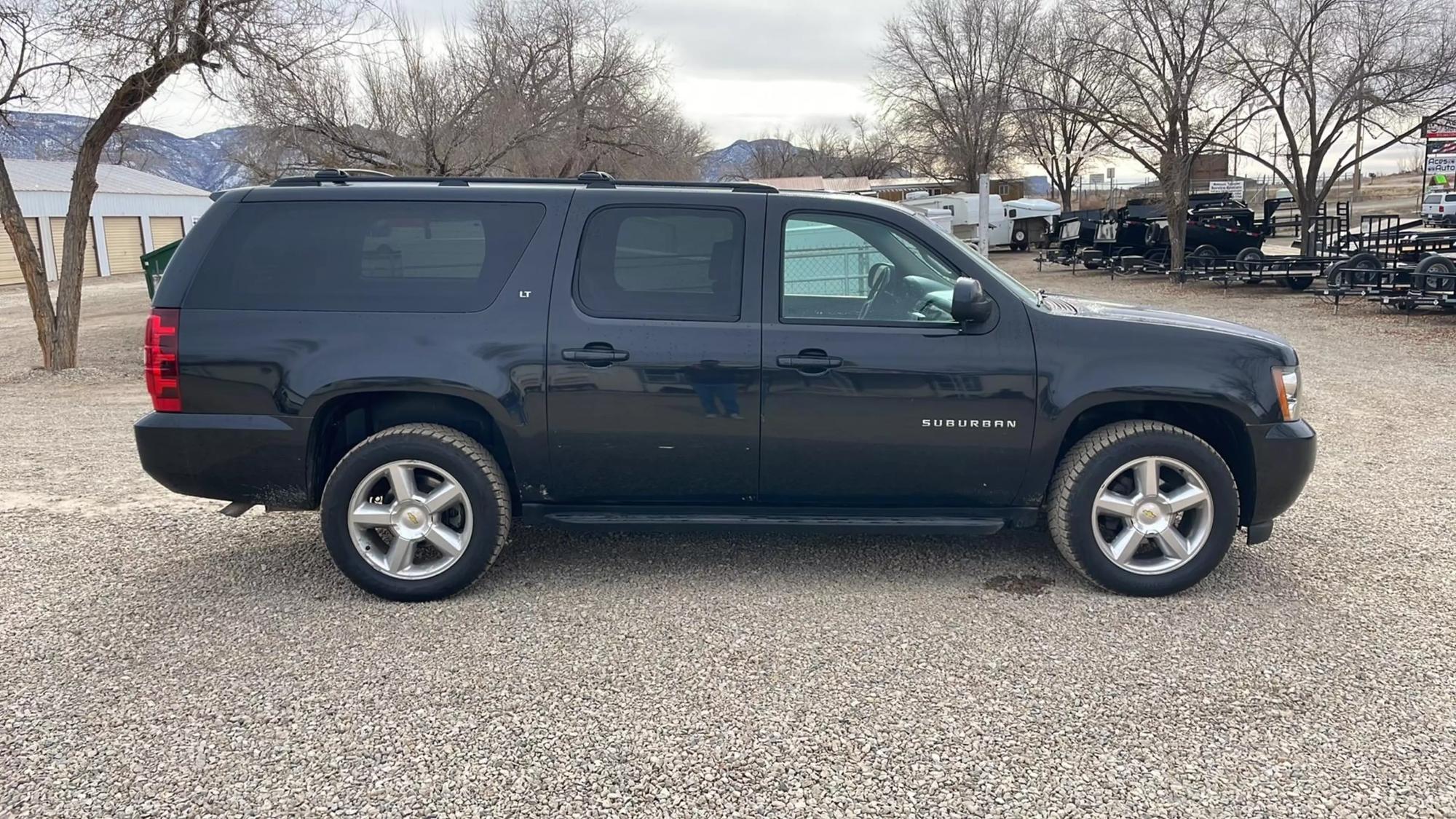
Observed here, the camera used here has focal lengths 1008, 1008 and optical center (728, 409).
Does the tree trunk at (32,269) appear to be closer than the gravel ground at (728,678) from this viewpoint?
No

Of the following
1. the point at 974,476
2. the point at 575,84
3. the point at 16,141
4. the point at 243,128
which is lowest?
Answer: the point at 974,476

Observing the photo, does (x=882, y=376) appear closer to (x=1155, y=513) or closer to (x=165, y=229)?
(x=1155, y=513)

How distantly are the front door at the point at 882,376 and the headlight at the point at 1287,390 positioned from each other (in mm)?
1057

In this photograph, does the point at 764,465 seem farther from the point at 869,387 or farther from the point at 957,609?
the point at 957,609

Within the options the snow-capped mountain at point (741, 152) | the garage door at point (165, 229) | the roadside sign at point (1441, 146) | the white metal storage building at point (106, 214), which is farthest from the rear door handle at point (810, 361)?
the snow-capped mountain at point (741, 152)

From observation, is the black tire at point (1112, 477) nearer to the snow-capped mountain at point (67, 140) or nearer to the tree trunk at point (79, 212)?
the tree trunk at point (79, 212)

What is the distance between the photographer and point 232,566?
190 inches

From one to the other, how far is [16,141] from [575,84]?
57.8 feet

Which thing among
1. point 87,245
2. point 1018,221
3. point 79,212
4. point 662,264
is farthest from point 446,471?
point 87,245

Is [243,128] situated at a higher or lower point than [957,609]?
higher

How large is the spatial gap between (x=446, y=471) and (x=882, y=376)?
1.86 m

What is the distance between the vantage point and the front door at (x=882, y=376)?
4191 mm

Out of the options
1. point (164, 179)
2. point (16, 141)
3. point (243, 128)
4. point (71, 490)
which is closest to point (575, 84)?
point (243, 128)

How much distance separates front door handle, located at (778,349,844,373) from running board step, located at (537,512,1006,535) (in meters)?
0.66
